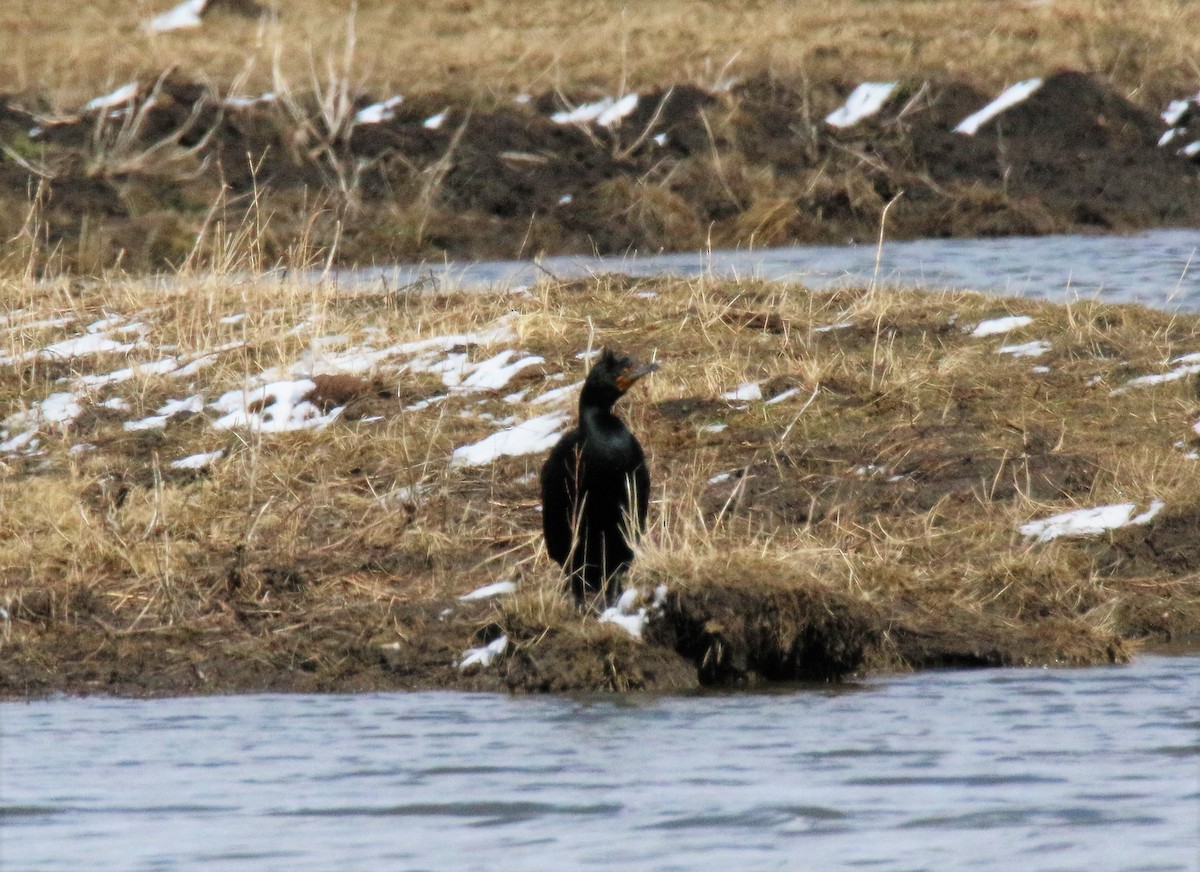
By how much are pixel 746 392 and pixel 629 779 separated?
4.84 metres

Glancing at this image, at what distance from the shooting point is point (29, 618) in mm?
8016

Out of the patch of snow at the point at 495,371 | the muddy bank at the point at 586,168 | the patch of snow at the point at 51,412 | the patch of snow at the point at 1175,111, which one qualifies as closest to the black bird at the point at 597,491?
the patch of snow at the point at 495,371

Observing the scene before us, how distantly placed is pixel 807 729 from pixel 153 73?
70.3ft

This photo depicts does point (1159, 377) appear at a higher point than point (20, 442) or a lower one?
higher

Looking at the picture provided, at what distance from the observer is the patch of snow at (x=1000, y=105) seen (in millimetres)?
24875

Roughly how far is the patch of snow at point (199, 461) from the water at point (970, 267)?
335cm

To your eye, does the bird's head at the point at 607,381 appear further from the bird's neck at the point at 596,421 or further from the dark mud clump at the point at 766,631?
the dark mud clump at the point at 766,631

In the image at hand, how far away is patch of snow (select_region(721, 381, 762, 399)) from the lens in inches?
424

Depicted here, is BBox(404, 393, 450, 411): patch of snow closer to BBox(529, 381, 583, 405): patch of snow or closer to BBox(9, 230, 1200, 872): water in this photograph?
BBox(529, 381, 583, 405): patch of snow

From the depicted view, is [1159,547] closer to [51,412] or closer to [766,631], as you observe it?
[766,631]

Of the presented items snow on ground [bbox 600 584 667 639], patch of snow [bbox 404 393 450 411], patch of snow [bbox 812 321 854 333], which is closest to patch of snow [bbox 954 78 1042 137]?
patch of snow [bbox 812 321 854 333]

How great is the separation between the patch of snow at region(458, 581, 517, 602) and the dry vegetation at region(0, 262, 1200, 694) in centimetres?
8

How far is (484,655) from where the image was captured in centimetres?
767

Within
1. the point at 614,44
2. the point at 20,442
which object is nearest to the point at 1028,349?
the point at 20,442
